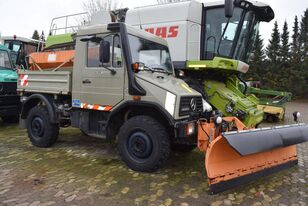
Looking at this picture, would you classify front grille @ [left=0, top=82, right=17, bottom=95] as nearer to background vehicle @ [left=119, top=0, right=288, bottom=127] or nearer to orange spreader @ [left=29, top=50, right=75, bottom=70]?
orange spreader @ [left=29, top=50, right=75, bottom=70]

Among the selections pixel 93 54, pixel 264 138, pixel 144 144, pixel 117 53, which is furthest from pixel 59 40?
pixel 264 138

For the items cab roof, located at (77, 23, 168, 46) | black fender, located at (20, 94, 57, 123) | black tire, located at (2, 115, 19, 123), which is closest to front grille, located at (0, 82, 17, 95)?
black tire, located at (2, 115, 19, 123)

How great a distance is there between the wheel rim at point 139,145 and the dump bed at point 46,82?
6.58ft

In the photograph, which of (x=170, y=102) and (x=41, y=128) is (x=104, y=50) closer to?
(x=170, y=102)

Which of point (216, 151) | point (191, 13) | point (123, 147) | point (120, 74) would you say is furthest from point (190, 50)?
point (216, 151)

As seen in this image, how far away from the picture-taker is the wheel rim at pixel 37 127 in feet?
23.3

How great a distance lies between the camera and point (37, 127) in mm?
7207

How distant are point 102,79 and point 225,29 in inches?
179

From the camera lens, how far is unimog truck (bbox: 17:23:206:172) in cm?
528

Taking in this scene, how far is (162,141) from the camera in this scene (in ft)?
17.0

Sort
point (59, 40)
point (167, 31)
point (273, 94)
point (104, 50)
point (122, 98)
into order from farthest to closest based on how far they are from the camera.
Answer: point (273, 94) → point (167, 31) → point (59, 40) → point (122, 98) → point (104, 50)

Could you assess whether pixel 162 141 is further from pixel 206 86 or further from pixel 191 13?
pixel 191 13

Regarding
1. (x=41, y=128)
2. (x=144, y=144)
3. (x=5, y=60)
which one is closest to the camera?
(x=144, y=144)

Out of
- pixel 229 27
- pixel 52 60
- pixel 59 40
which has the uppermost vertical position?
pixel 229 27
